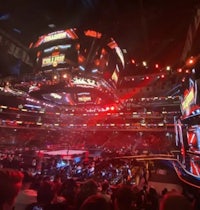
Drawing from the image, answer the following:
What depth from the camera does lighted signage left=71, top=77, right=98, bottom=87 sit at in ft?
39.2

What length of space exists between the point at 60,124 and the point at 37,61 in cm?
1171

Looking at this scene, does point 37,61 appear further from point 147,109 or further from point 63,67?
point 147,109

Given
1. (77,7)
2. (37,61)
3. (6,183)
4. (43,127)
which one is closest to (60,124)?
(43,127)

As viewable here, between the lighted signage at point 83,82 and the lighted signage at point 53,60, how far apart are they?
1.32 metres

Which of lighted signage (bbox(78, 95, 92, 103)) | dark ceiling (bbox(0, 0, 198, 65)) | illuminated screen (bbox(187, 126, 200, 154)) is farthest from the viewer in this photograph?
lighted signage (bbox(78, 95, 92, 103))

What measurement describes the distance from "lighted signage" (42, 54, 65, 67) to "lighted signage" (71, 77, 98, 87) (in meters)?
1.32

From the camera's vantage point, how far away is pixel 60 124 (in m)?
23.0

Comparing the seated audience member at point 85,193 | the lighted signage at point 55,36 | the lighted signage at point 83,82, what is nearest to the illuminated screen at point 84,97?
the lighted signage at point 83,82

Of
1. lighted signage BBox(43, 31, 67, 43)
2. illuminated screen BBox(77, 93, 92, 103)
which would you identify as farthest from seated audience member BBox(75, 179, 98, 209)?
illuminated screen BBox(77, 93, 92, 103)

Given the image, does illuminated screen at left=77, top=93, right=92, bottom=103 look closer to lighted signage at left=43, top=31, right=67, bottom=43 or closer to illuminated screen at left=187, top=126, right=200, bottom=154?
lighted signage at left=43, top=31, right=67, bottom=43

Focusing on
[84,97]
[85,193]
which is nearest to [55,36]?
[84,97]

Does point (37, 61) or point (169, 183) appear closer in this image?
point (169, 183)

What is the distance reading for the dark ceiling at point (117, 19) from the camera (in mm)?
9508

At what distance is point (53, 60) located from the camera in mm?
11445
